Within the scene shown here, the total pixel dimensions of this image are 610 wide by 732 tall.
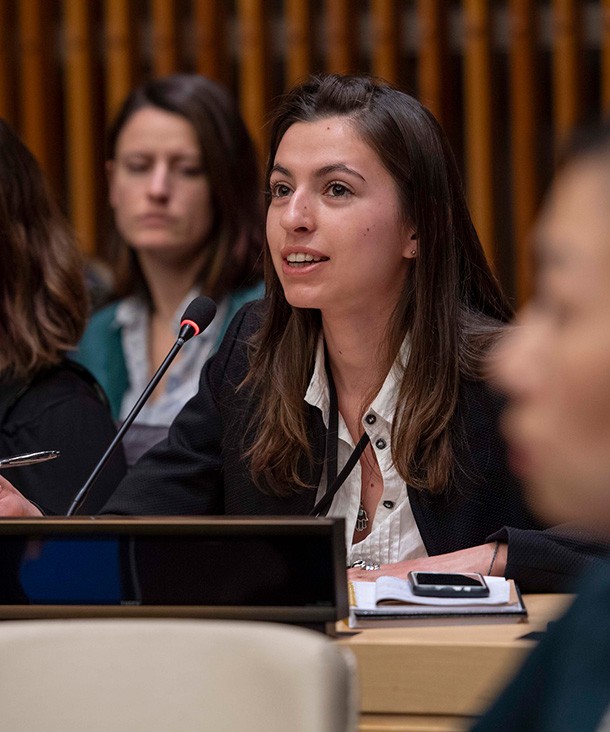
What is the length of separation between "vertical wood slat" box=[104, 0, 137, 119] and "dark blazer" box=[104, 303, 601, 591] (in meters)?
2.34

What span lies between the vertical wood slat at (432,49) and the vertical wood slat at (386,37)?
0.31 feet

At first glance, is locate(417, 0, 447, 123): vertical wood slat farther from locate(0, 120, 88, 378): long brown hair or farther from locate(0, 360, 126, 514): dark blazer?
locate(0, 360, 126, 514): dark blazer

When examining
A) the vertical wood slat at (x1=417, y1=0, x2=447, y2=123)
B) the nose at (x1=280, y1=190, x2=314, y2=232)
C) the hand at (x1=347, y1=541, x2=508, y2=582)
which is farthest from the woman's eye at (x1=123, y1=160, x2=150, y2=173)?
the hand at (x1=347, y1=541, x2=508, y2=582)

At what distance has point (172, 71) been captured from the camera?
4.64 m

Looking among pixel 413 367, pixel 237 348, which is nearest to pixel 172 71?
pixel 237 348

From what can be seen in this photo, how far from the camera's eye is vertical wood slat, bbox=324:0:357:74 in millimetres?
4488

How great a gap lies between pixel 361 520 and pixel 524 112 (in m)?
2.47

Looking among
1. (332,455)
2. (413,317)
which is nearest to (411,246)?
(413,317)

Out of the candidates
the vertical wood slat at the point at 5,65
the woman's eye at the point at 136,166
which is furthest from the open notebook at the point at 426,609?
the vertical wood slat at the point at 5,65

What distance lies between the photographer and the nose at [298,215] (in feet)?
7.54

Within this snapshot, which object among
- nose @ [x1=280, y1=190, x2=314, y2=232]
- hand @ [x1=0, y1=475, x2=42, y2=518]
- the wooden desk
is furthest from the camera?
nose @ [x1=280, y1=190, x2=314, y2=232]

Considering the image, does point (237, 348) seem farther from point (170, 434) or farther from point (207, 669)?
point (207, 669)

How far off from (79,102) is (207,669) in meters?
3.93

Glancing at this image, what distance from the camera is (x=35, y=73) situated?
4746 mm
